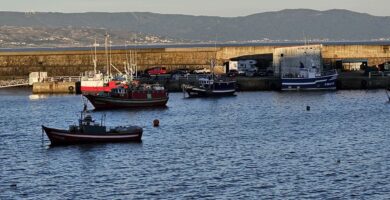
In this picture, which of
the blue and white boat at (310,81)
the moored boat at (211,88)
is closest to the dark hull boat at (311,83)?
the blue and white boat at (310,81)

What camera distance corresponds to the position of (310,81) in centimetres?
11881

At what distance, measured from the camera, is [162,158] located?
63.6 metres

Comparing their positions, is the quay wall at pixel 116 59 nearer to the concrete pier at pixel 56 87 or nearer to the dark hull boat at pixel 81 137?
the concrete pier at pixel 56 87

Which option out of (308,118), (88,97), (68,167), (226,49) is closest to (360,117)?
(308,118)

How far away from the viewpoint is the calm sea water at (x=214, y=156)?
52406 millimetres

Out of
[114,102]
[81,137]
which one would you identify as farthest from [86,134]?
[114,102]

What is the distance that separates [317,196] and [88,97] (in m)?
53.6

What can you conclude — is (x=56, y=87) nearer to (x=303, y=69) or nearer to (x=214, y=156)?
(x=303, y=69)

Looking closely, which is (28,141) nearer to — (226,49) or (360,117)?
(360,117)

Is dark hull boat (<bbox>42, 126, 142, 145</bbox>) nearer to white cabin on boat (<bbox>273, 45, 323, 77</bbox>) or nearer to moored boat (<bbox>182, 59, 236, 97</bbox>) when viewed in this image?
moored boat (<bbox>182, 59, 236, 97</bbox>)

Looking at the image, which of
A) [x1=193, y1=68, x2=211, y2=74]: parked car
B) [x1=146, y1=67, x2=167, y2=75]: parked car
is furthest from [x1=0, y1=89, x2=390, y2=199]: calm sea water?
[x1=146, y1=67, x2=167, y2=75]: parked car

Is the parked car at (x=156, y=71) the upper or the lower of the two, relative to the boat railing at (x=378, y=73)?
upper

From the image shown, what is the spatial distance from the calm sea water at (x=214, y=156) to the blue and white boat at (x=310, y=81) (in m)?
17.9

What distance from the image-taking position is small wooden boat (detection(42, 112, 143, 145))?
227 feet
